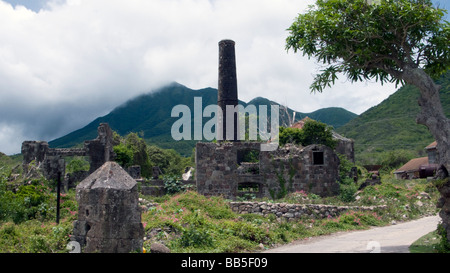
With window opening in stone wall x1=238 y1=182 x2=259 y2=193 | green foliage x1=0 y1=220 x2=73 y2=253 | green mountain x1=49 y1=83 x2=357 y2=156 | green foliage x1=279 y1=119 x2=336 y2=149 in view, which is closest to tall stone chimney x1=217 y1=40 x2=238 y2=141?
green foliage x1=279 y1=119 x2=336 y2=149

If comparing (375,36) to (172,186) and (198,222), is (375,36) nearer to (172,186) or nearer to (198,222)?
(198,222)

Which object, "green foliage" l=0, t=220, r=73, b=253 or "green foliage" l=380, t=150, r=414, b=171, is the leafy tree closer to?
"green foliage" l=0, t=220, r=73, b=253

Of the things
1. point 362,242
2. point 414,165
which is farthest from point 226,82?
point 414,165

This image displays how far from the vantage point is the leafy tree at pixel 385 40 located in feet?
35.9

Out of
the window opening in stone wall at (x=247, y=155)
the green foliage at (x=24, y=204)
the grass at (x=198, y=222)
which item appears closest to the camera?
the grass at (x=198, y=222)

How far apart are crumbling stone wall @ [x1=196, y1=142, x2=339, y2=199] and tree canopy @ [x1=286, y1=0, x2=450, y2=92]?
11.4 m

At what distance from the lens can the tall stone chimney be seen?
37.9m

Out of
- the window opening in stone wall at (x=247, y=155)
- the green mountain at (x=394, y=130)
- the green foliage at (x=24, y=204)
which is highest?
the green mountain at (x=394, y=130)

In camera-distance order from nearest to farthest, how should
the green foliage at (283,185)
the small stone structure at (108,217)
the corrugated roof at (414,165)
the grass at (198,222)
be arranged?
the small stone structure at (108,217)
the grass at (198,222)
the green foliage at (283,185)
the corrugated roof at (414,165)

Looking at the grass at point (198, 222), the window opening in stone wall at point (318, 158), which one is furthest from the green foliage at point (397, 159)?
the grass at point (198, 222)

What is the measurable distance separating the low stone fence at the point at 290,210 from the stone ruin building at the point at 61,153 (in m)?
13.9

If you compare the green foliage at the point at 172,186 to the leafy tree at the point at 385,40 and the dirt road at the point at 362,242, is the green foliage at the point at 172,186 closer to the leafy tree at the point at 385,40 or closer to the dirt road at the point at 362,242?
the dirt road at the point at 362,242

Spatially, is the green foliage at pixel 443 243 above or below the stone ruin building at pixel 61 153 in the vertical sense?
below

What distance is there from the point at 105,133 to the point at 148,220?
1722 cm
